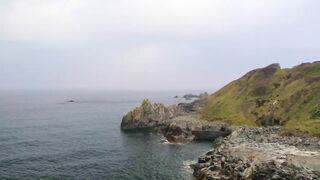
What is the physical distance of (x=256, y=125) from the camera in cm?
12175

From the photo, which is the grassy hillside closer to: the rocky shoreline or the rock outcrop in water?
the rock outcrop in water

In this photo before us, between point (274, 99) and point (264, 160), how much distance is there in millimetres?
71119

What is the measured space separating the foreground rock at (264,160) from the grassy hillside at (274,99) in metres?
17.0

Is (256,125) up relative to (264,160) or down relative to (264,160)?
up

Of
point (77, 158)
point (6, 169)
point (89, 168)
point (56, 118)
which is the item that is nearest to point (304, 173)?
point (89, 168)

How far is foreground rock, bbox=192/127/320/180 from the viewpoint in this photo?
6066 centimetres

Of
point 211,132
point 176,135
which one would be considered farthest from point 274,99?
point 176,135

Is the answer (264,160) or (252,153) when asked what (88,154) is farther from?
(264,160)

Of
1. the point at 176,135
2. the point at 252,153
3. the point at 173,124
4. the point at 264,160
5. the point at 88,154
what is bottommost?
the point at 88,154

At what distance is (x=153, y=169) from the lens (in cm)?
7844

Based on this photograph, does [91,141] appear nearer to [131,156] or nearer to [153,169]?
[131,156]

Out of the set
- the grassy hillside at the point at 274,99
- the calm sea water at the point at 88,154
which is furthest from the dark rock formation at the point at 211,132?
the grassy hillside at the point at 274,99

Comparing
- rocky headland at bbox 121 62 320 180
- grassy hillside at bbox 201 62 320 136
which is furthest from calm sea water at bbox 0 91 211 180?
grassy hillside at bbox 201 62 320 136

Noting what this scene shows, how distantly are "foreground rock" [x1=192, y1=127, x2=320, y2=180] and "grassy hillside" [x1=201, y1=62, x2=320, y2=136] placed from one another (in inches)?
670
